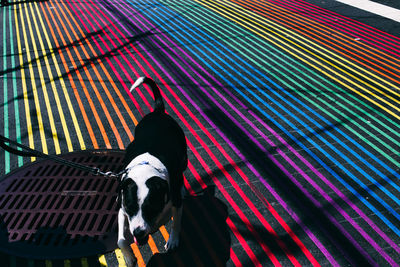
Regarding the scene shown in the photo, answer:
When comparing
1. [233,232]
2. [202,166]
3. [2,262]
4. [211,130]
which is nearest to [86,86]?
[211,130]

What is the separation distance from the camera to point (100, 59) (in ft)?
→ 27.3

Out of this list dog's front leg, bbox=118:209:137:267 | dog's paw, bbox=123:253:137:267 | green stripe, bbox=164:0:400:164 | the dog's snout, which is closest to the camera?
the dog's snout

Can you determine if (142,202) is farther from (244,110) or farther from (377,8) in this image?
→ (377,8)

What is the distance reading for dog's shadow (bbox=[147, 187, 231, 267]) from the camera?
386cm

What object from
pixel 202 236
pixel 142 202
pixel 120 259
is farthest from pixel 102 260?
pixel 142 202

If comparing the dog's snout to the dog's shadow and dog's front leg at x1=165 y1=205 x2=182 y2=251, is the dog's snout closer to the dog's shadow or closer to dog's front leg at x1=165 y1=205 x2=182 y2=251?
dog's front leg at x1=165 y1=205 x2=182 y2=251

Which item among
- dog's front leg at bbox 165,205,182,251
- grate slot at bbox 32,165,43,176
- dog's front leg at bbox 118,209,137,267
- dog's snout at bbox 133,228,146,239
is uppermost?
dog's snout at bbox 133,228,146,239

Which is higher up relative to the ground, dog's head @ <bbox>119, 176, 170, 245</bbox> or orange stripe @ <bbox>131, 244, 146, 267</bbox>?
dog's head @ <bbox>119, 176, 170, 245</bbox>

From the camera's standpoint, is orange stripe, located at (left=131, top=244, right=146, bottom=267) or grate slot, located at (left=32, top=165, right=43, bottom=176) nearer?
orange stripe, located at (left=131, top=244, right=146, bottom=267)

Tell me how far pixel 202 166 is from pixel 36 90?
4.17 metres

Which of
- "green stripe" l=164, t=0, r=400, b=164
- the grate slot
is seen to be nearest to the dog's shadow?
the grate slot

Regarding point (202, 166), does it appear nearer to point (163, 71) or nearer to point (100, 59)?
point (163, 71)

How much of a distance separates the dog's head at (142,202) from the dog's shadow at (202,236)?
2.86 ft

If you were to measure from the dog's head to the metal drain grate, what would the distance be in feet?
3.63
